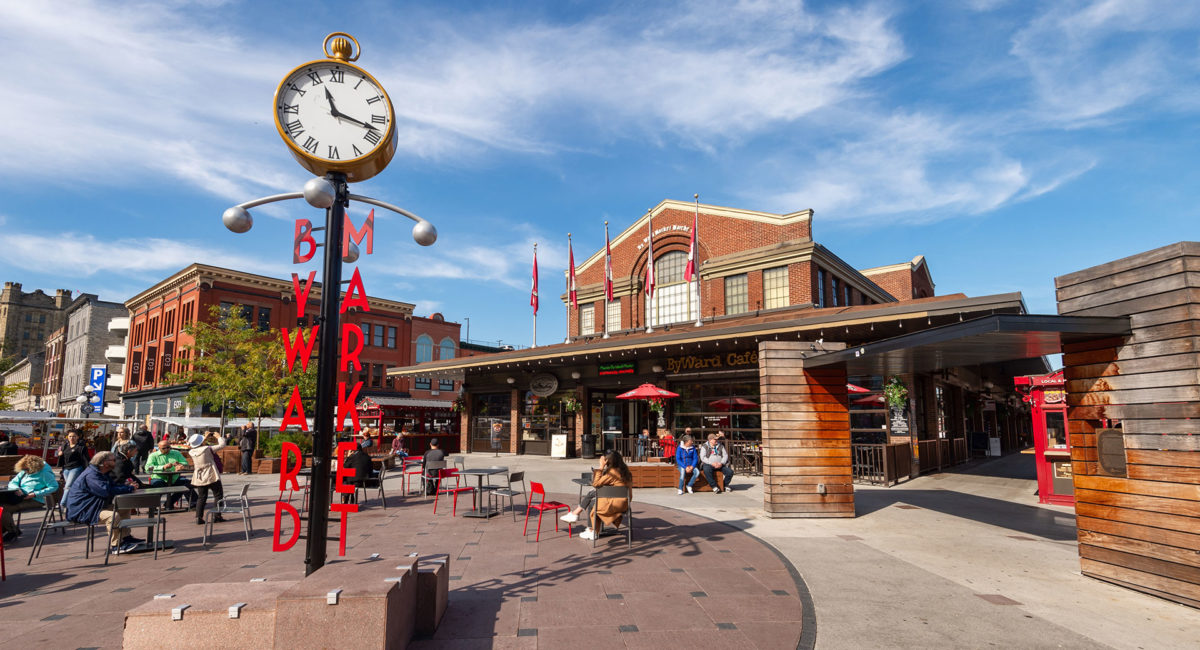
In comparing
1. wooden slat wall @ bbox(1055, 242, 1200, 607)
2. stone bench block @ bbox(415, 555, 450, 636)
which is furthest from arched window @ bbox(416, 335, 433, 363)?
wooden slat wall @ bbox(1055, 242, 1200, 607)

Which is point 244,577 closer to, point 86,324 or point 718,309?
point 718,309

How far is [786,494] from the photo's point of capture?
10.6 metres

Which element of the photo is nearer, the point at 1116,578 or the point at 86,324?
the point at 1116,578

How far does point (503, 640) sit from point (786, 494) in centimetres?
701

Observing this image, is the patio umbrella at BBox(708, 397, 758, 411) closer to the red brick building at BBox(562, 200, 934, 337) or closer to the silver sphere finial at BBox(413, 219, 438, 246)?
the red brick building at BBox(562, 200, 934, 337)

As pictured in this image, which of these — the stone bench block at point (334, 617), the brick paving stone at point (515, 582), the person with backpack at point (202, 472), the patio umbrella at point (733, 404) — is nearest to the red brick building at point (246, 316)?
the patio umbrella at point (733, 404)

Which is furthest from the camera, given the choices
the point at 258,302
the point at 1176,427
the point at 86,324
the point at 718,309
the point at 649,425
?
the point at 86,324

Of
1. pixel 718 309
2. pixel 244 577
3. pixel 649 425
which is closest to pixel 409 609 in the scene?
pixel 244 577

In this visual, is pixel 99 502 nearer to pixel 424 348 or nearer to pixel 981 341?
pixel 981 341

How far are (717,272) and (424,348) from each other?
3616cm

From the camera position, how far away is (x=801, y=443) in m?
10.6

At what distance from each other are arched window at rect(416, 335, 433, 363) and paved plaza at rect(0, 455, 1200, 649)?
4493cm

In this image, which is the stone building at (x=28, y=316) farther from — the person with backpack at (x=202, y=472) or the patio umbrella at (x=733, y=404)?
the patio umbrella at (x=733, y=404)

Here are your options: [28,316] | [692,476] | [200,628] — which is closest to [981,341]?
[692,476]
